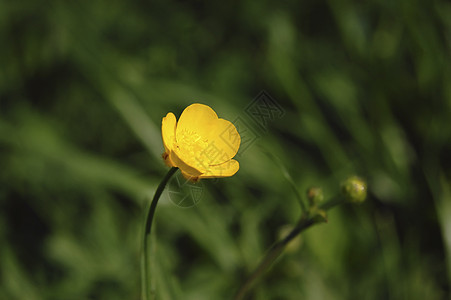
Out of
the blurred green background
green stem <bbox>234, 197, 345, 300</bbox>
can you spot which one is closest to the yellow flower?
green stem <bbox>234, 197, 345, 300</bbox>

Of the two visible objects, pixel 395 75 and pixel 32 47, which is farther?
pixel 395 75

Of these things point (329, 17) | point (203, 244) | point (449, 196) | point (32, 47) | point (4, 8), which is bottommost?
point (449, 196)

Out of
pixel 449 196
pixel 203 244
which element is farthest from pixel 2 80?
pixel 449 196

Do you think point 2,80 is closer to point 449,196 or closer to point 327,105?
point 327,105

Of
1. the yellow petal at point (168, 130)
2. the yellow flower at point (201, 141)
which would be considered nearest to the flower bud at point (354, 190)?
the yellow flower at point (201, 141)

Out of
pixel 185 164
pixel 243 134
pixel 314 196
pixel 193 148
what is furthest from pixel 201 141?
pixel 243 134

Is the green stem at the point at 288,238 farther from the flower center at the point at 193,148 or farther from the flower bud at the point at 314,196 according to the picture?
the flower center at the point at 193,148

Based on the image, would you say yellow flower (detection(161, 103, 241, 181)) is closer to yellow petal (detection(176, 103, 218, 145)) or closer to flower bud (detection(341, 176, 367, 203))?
yellow petal (detection(176, 103, 218, 145))
